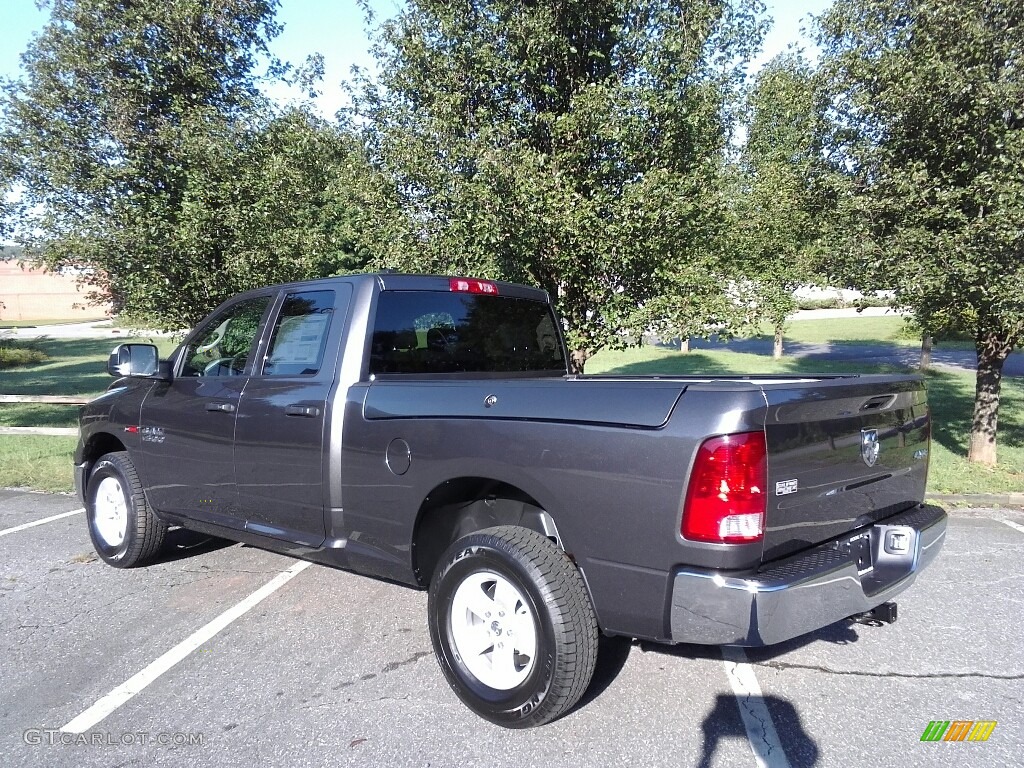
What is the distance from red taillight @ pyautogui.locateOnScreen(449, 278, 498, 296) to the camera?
13.6 feet

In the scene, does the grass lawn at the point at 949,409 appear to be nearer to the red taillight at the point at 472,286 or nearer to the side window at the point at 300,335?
the red taillight at the point at 472,286

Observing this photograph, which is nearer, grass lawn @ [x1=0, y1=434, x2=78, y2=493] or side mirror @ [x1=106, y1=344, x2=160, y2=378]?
side mirror @ [x1=106, y1=344, x2=160, y2=378]

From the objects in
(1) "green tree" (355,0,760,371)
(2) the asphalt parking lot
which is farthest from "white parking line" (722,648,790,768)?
(1) "green tree" (355,0,760,371)

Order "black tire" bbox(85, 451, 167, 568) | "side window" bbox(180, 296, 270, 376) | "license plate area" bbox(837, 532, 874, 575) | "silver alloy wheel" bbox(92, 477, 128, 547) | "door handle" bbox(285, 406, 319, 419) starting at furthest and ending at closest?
"silver alloy wheel" bbox(92, 477, 128, 547)
"black tire" bbox(85, 451, 167, 568)
"side window" bbox(180, 296, 270, 376)
"door handle" bbox(285, 406, 319, 419)
"license plate area" bbox(837, 532, 874, 575)

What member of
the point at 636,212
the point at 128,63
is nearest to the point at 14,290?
the point at 128,63

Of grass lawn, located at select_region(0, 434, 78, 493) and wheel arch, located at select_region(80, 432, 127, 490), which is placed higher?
wheel arch, located at select_region(80, 432, 127, 490)

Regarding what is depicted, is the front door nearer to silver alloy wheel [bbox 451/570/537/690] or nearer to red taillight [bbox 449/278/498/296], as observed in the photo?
red taillight [bbox 449/278/498/296]

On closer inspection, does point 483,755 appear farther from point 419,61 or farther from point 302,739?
point 419,61

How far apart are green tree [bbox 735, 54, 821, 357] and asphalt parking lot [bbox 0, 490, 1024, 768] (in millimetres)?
4142

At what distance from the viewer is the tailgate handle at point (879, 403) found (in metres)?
2.97

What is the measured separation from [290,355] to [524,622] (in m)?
2.05

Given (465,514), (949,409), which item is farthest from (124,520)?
(949,409)

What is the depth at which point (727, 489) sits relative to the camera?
2469 millimetres

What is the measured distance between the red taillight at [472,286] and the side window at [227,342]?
3.80 ft
